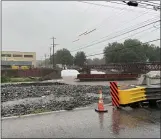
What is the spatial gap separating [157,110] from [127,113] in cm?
165

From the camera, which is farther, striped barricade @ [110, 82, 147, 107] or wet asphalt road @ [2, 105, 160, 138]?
striped barricade @ [110, 82, 147, 107]

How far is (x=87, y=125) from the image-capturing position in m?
8.61

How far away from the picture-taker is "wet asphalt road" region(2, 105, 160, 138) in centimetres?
746

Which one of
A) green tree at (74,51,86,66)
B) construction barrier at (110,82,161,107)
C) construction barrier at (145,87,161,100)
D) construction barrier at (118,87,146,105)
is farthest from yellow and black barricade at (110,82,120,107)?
green tree at (74,51,86,66)

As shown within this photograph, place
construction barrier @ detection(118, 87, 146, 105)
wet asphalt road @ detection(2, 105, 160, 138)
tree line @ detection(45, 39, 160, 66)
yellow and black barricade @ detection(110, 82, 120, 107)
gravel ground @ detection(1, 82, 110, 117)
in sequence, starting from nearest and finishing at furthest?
wet asphalt road @ detection(2, 105, 160, 138) → construction barrier @ detection(118, 87, 146, 105) → yellow and black barricade @ detection(110, 82, 120, 107) → gravel ground @ detection(1, 82, 110, 117) → tree line @ detection(45, 39, 160, 66)

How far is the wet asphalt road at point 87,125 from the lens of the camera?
24.5ft

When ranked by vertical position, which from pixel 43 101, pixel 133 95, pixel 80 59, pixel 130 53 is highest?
pixel 130 53

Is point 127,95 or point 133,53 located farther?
point 133,53

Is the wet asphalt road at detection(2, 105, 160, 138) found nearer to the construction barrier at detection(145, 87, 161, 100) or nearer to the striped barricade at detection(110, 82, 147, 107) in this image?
the striped barricade at detection(110, 82, 147, 107)

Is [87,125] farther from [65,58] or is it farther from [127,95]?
[65,58]

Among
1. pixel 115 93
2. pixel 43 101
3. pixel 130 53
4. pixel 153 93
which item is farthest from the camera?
pixel 130 53

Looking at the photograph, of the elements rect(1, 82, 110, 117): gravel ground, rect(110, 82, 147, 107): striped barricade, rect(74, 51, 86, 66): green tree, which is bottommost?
rect(1, 82, 110, 117): gravel ground

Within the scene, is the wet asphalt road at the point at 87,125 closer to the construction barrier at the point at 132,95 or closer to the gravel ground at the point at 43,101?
the construction barrier at the point at 132,95

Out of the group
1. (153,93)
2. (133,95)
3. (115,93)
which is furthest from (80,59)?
(133,95)
